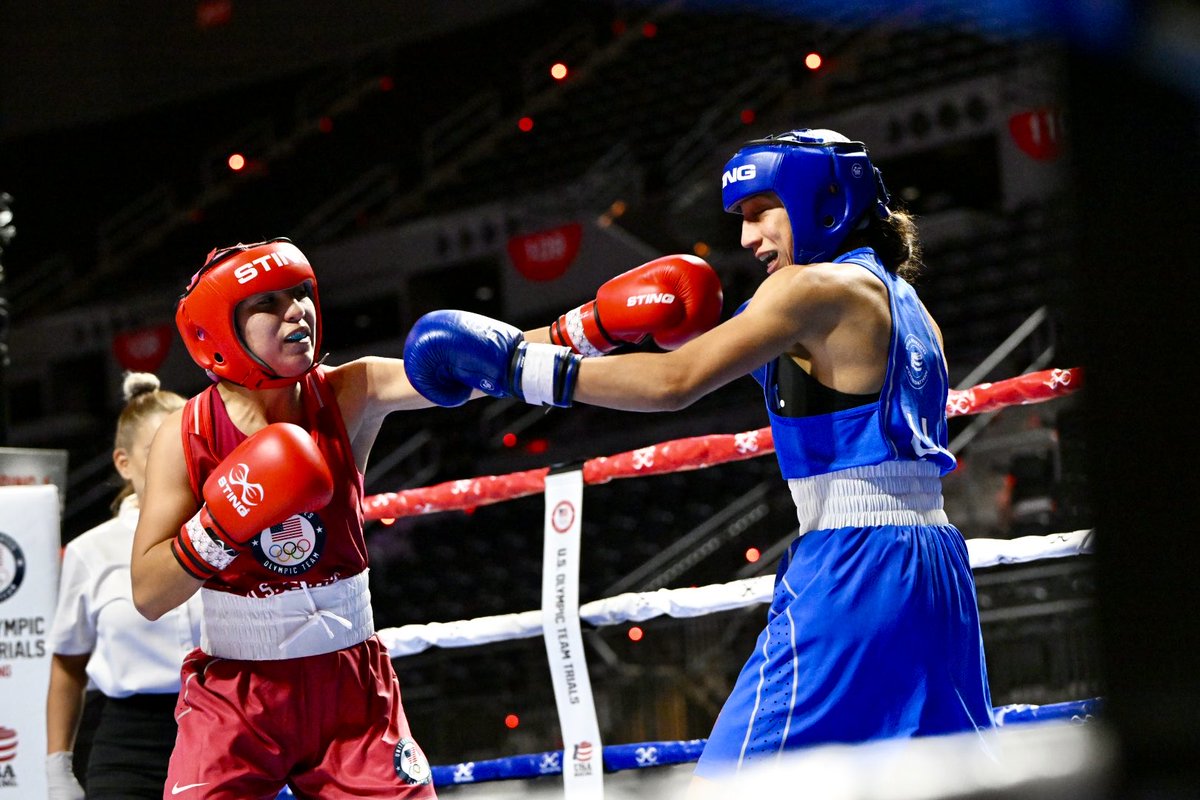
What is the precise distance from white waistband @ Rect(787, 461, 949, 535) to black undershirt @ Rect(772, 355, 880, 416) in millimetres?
92

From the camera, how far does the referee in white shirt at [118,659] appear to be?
9.29 ft

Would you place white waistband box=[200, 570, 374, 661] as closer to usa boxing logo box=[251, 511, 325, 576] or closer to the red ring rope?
usa boxing logo box=[251, 511, 325, 576]

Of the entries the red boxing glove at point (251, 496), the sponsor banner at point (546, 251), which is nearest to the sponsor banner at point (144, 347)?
the sponsor banner at point (546, 251)

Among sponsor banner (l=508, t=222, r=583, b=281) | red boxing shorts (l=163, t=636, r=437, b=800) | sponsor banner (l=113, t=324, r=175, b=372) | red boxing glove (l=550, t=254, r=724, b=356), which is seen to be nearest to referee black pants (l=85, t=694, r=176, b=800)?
red boxing shorts (l=163, t=636, r=437, b=800)

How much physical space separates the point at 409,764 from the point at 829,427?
844 millimetres

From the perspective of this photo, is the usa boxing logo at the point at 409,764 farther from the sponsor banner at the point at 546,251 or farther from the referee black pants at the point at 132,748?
the sponsor banner at the point at 546,251

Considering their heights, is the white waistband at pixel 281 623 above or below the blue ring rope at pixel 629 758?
above

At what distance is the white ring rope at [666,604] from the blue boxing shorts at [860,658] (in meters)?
0.77

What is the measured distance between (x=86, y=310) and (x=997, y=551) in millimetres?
12189

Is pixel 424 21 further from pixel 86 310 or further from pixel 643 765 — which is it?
pixel 643 765

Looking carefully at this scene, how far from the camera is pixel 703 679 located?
22.2ft

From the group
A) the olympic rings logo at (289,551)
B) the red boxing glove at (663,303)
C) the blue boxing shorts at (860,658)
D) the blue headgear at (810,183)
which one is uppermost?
the blue headgear at (810,183)

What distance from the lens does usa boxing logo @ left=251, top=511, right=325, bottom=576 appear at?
217 centimetres

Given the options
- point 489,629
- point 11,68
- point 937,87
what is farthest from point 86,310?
point 489,629
